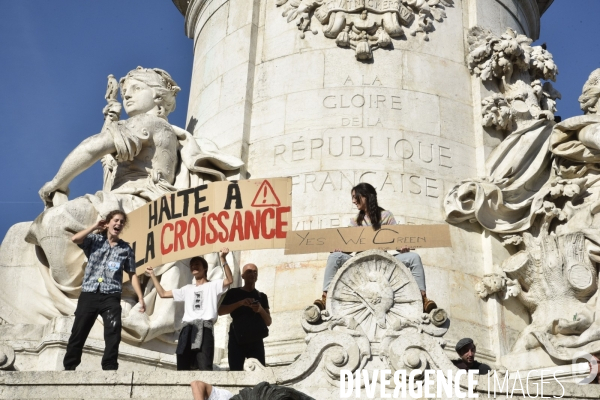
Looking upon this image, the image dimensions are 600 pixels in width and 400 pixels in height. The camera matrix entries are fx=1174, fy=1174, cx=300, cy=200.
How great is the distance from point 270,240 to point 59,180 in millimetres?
4254

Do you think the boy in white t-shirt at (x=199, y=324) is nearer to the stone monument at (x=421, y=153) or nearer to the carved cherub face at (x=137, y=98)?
the stone monument at (x=421, y=153)

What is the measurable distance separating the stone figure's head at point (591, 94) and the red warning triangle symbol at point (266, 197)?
588 centimetres

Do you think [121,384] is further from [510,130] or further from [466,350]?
[510,130]

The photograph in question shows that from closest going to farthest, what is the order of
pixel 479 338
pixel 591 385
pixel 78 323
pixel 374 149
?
pixel 591 385 → pixel 78 323 → pixel 479 338 → pixel 374 149

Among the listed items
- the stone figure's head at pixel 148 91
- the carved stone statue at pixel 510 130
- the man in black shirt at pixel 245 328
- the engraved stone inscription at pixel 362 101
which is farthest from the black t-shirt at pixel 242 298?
the stone figure's head at pixel 148 91

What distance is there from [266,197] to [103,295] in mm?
2321

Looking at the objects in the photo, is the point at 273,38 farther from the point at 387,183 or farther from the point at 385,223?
the point at 385,223


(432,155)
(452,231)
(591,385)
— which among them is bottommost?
(591,385)

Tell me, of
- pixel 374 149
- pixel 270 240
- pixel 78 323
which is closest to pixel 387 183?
pixel 374 149

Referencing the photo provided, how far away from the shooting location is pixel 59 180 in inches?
640

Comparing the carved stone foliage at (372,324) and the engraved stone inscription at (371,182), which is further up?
the engraved stone inscription at (371,182)

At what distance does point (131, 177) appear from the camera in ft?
55.1

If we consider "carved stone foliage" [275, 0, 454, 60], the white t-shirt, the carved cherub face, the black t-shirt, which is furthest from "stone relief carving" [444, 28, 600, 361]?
the white t-shirt

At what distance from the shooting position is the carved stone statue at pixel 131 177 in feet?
50.1
